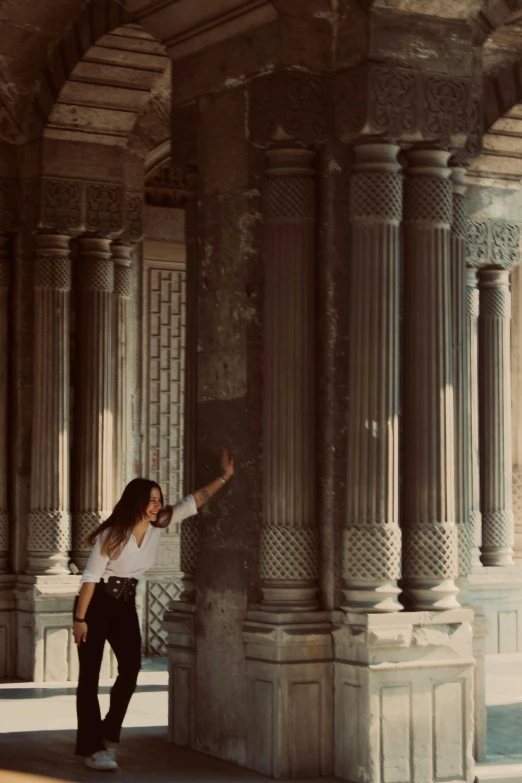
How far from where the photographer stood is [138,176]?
1306 cm

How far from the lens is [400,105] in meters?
8.45

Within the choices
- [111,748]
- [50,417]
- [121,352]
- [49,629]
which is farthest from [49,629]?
[111,748]

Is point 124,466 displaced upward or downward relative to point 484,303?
downward

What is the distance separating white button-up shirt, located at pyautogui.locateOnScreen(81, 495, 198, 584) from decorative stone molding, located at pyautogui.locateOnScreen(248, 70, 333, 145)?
2.37 meters

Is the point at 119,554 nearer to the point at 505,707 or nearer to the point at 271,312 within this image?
the point at 271,312

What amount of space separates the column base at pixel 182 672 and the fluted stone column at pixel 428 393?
1537mm

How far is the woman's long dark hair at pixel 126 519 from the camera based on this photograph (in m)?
8.43

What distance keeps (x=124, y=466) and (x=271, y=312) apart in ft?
16.4

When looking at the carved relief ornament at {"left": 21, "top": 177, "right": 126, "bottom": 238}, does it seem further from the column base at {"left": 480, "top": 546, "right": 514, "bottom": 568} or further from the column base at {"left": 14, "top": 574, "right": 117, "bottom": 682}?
the column base at {"left": 480, "top": 546, "right": 514, "bottom": 568}

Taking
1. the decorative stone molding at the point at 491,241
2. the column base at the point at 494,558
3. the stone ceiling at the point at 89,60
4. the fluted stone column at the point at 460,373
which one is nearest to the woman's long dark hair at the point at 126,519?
the fluted stone column at the point at 460,373

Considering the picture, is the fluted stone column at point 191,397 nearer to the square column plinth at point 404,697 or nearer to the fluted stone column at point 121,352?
the square column plinth at point 404,697

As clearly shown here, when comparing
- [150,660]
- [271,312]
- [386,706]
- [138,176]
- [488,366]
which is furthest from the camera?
[488,366]

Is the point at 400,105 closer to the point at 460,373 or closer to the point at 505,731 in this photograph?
the point at 460,373

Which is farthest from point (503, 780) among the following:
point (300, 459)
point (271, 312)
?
point (271, 312)
